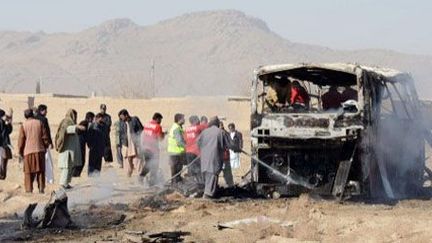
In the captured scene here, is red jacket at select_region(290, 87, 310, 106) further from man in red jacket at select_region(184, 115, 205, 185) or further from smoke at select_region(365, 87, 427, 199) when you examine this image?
man in red jacket at select_region(184, 115, 205, 185)

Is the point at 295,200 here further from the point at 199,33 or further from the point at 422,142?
the point at 199,33

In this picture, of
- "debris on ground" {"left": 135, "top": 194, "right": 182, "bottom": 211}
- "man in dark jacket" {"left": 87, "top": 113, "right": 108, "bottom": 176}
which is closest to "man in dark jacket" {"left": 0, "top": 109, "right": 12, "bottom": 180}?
"man in dark jacket" {"left": 87, "top": 113, "right": 108, "bottom": 176}

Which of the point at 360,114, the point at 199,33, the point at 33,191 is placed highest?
the point at 199,33

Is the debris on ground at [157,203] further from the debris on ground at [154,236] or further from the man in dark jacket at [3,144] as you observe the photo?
the man in dark jacket at [3,144]

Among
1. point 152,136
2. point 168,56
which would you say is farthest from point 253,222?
point 168,56

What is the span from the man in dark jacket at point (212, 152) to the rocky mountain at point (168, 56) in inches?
2921

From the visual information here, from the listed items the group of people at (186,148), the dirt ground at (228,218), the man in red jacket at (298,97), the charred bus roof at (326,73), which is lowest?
the dirt ground at (228,218)

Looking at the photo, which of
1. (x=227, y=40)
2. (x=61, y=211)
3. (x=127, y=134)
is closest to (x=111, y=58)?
(x=227, y=40)

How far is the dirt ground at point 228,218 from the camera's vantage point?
36.5ft

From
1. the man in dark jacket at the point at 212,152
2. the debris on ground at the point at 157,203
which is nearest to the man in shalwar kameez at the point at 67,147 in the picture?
the debris on ground at the point at 157,203

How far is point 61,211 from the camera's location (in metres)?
12.5

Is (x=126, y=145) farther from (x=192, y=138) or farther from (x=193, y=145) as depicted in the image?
(x=193, y=145)

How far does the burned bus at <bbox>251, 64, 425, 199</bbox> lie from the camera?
14797 millimetres

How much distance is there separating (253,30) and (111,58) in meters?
21.7
